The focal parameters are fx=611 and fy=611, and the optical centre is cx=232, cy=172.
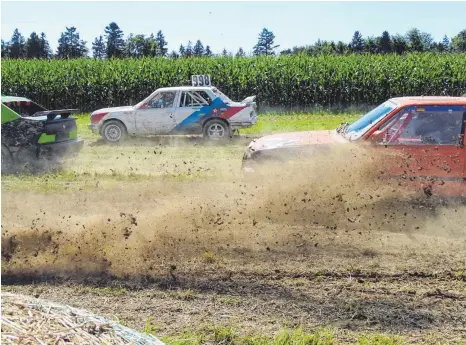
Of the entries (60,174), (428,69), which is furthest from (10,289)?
(428,69)

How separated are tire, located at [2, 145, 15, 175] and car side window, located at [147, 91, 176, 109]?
5927 millimetres

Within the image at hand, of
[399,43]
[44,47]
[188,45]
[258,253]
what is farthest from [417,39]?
[258,253]

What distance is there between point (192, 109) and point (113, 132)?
236 centimetres

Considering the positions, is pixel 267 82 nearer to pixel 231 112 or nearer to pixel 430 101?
pixel 231 112

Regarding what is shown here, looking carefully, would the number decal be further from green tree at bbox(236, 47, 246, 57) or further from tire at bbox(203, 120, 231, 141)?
green tree at bbox(236, 47, 246, 57)

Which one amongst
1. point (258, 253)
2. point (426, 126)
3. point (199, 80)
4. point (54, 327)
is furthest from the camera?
point (199, 80)

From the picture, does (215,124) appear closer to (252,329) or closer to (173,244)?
(173,244)

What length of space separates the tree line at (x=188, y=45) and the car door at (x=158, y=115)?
53.4 feet

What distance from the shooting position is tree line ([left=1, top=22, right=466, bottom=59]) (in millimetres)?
45531

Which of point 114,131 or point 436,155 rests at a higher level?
point 114,131

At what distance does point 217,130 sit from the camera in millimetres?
17062

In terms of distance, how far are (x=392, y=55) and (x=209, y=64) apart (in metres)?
9.71

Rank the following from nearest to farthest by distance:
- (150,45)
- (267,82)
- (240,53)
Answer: (267,82) → (240,53) → (150,45)

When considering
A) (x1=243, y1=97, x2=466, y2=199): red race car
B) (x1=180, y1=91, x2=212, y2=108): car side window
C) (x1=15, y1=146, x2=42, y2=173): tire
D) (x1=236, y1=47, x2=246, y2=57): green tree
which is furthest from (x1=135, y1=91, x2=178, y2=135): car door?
(x1=236, y1=47, x2=246, y2=57): green tree
